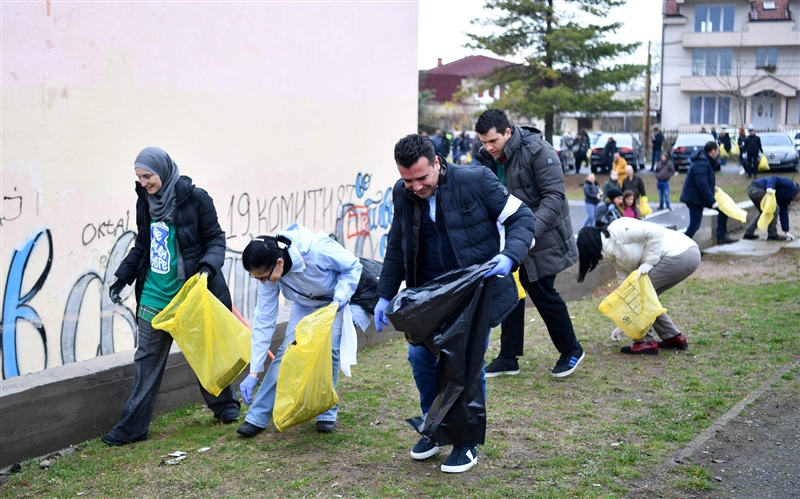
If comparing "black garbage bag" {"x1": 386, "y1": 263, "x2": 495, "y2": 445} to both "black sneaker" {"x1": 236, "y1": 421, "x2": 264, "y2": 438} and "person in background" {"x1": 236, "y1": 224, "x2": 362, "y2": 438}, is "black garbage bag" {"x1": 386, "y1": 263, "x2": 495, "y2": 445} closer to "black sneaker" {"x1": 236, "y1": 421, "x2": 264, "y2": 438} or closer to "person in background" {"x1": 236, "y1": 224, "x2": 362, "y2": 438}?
"person in background" {"x1": 236, "y1": 224, "x2": 362, "y2": 438}

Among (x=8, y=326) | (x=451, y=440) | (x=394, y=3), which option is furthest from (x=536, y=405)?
(x=394, y=3)

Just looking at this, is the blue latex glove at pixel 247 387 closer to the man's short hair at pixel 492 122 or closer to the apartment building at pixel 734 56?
the man's short hair at pixel 492 122

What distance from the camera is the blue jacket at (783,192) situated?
12695 millimetres

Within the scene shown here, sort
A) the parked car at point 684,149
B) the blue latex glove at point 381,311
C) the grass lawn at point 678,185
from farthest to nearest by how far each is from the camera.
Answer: the parked car at point 684,149, the grass lawn at point 678,185, the blue latex glove at point 381,311

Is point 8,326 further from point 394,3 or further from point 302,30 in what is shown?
point 394,3

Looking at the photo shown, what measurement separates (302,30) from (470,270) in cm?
624

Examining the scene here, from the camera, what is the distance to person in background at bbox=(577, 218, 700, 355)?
611cm

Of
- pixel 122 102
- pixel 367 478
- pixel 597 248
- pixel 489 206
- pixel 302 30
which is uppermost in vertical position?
pixel 302 30

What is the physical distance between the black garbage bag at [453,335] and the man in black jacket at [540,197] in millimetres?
1593

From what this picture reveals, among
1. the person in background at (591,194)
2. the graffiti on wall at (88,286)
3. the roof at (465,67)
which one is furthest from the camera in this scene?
the roof at (465,67)

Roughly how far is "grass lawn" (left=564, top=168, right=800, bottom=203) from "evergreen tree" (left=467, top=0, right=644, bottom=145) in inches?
121

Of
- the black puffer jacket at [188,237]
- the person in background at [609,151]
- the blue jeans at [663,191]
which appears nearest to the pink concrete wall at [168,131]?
the black puffer jacket at [188,237]

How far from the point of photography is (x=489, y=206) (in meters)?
4.11

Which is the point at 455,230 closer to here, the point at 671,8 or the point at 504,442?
the point at 504,442
